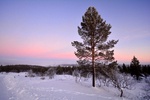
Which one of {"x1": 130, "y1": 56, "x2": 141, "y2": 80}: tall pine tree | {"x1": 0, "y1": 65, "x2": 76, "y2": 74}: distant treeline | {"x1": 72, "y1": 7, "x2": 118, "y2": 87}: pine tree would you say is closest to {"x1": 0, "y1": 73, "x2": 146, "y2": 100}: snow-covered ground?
{"x1": 72, "y1": 7, "x2": 118, "y2": 87}: pine tree

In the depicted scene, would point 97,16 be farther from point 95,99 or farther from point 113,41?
point 95,99

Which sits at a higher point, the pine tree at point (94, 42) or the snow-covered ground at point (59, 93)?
the pine tree at point (94, 42)

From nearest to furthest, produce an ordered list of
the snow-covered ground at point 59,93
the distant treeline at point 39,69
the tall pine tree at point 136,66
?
1. the snow-covered ground at point 59,93
2. the tall pine tree at point 136,66
3. the distant treeline at point 39,69

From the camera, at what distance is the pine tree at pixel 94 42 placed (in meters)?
19.4

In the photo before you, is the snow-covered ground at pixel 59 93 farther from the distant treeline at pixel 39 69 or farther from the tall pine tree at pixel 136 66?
the distant treeline at pixel 39 69

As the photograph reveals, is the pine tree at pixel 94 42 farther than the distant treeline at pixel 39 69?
No

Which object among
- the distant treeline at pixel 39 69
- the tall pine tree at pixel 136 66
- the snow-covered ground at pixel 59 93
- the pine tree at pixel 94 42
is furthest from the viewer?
the distant treeline at pixel 39 69

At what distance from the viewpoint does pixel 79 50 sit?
19922 millimetres

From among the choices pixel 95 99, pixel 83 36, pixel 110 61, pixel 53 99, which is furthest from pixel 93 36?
pixel 53 99

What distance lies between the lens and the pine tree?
1944cm

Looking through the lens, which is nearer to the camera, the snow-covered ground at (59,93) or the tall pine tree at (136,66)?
the snow-covered ground at (59,93)

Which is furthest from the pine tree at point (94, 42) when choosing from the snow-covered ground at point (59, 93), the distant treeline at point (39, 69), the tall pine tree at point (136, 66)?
the distant treeline at point (39, 69)

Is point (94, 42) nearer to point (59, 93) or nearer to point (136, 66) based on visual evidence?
point (59, 93)

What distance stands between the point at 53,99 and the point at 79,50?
9350mm
